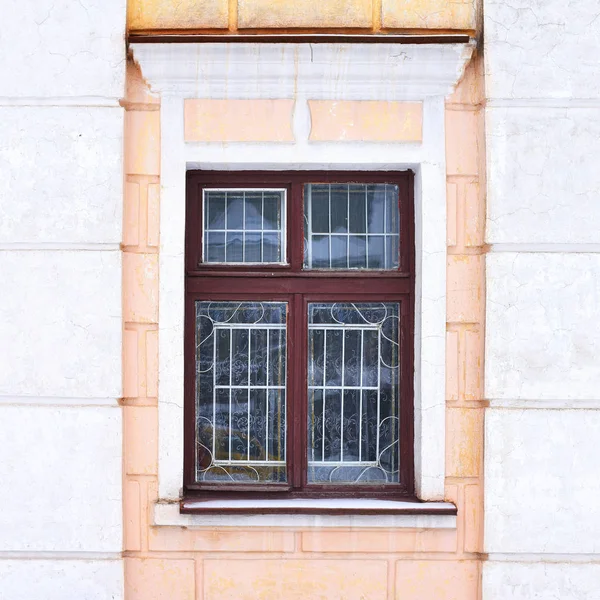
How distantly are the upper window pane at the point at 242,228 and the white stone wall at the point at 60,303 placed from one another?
51 centimetres

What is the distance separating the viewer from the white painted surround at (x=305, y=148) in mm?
3818

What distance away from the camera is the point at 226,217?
405 centimetres

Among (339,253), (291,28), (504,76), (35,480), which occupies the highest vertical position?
(291,28)

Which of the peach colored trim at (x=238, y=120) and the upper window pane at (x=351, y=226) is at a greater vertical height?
the peach colored trim at (x=238, y=120)

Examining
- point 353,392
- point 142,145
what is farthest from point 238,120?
point 353,392

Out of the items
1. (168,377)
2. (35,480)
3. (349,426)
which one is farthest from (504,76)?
(35,480)

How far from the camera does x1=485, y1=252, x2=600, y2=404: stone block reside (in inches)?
148

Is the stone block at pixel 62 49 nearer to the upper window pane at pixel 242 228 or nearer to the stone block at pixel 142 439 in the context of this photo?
the upper window pane at pixel 242 228

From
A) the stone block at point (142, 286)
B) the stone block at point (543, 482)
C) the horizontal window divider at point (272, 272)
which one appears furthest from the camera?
the horizontal window divider at point (272, 272)

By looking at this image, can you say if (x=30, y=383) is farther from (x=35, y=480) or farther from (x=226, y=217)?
(x=226, y=217)

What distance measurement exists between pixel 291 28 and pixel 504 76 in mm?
1108

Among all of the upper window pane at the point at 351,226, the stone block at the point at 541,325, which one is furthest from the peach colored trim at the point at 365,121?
the stone block at the point at 541,325

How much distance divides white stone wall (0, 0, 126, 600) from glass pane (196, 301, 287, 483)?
501 mm

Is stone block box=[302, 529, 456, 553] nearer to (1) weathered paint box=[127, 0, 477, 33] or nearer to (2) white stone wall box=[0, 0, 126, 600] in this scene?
(2) white stone wall box=[0, 0, 126, 600]
